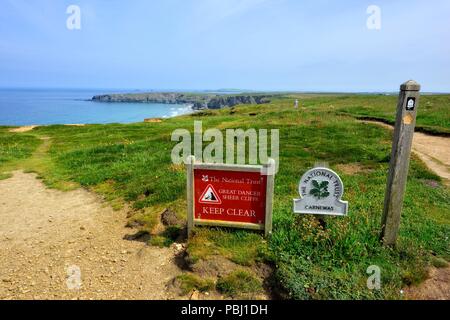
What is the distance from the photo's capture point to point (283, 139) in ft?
Result: 74.0

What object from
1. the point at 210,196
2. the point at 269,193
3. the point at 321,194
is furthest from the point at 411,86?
the point at 210,196

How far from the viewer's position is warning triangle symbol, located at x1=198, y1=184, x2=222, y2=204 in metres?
7.85

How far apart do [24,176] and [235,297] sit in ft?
50.4

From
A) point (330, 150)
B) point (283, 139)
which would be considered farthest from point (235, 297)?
point (283, 139)

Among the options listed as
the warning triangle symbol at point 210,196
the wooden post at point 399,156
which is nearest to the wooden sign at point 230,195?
the warning triangle symbol at point 210,196

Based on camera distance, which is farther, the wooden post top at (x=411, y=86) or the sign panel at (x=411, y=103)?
the sign panel at (x=411, y=103)

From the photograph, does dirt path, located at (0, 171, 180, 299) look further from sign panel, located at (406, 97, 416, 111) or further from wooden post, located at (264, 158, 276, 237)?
sign panel, located at (406, 97, 416, 111)

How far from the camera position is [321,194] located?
7.23 meters

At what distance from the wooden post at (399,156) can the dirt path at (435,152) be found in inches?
271

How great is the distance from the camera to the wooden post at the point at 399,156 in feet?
20.9

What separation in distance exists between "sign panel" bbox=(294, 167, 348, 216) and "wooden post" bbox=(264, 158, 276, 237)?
580mm

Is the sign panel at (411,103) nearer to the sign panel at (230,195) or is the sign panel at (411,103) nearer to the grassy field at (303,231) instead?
the grassy field at (303,231)

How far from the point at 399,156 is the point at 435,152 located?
1331cm
